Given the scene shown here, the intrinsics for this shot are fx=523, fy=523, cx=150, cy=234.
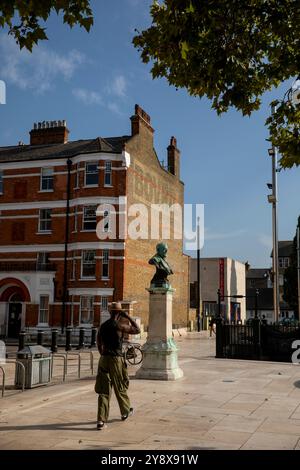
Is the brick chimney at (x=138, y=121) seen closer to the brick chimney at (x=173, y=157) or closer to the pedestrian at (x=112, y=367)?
the brick chimney at (x=173, y=157)

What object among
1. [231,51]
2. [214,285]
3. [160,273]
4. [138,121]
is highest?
[138,121]

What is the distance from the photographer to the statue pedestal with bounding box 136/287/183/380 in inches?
520

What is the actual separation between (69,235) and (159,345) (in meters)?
21.6

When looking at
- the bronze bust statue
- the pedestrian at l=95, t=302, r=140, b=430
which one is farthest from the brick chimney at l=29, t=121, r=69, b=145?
the pedestrian at l=95, t=302, r=140, b=430

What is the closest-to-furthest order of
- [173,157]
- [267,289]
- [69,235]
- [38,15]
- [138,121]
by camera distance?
1. [38,15]
2. [69,235]
3. [138,121]
4. [173,157]
5. [267,289]

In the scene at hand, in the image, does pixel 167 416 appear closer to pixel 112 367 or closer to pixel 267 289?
pixel 112 367

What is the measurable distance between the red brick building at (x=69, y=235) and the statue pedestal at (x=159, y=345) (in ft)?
61.0

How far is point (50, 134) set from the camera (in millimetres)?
39000

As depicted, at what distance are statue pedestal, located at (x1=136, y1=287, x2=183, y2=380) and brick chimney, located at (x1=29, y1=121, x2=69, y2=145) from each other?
27129 millimetres

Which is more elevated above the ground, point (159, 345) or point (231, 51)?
point (231, 51)

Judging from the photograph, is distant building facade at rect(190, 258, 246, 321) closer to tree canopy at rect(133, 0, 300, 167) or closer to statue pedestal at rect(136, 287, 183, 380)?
statue pedestal at rect(136, 287, 183, 380)

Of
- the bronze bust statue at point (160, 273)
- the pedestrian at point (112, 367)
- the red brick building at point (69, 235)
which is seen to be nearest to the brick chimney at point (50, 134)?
the red brick building at point (69, 235)

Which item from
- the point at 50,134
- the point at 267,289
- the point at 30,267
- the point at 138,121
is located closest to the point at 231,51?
the point at 30,267

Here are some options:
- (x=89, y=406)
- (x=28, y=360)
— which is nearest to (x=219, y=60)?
(x=89, y=406)
